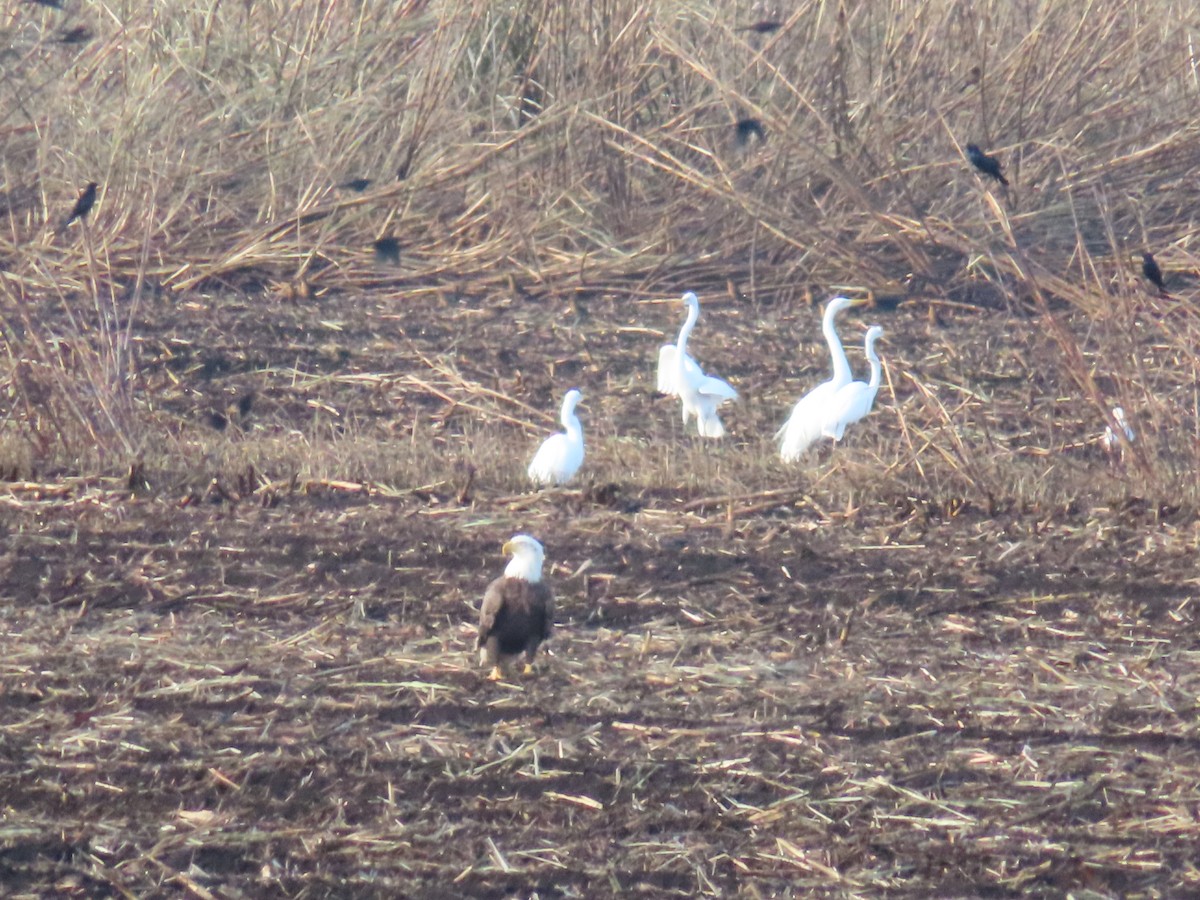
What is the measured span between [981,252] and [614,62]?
2.76 meters

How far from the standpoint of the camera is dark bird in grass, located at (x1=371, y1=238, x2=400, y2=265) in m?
11.0

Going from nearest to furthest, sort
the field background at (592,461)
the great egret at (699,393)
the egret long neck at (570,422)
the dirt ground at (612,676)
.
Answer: the dirt ground at (612,676) → the field background at (592,461) → the egret long neck at (570,422) → the great egret at (699,393)

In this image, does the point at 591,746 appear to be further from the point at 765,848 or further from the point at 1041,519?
the point at 1041,519

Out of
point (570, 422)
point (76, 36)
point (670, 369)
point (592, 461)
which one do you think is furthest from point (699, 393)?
point (76, 36)

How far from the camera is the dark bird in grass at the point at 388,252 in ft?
36.1

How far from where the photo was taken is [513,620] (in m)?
4.56

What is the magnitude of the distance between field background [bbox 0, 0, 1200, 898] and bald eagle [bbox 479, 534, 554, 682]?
9 centimetres

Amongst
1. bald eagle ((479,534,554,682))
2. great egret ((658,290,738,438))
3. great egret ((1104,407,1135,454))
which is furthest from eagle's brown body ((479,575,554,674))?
great egret ((658,290,738,438))

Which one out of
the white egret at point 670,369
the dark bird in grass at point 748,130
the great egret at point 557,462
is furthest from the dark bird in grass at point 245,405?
the dark bird in grass at point 748,130

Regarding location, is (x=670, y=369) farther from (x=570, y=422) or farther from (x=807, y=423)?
A: (x=570, y=422)

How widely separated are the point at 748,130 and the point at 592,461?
4.06 metres


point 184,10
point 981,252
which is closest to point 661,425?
point 981,252

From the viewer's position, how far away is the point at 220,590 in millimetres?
5375

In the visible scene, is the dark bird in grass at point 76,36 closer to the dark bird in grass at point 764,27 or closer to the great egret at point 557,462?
the dark bird in grass at point 764,27
